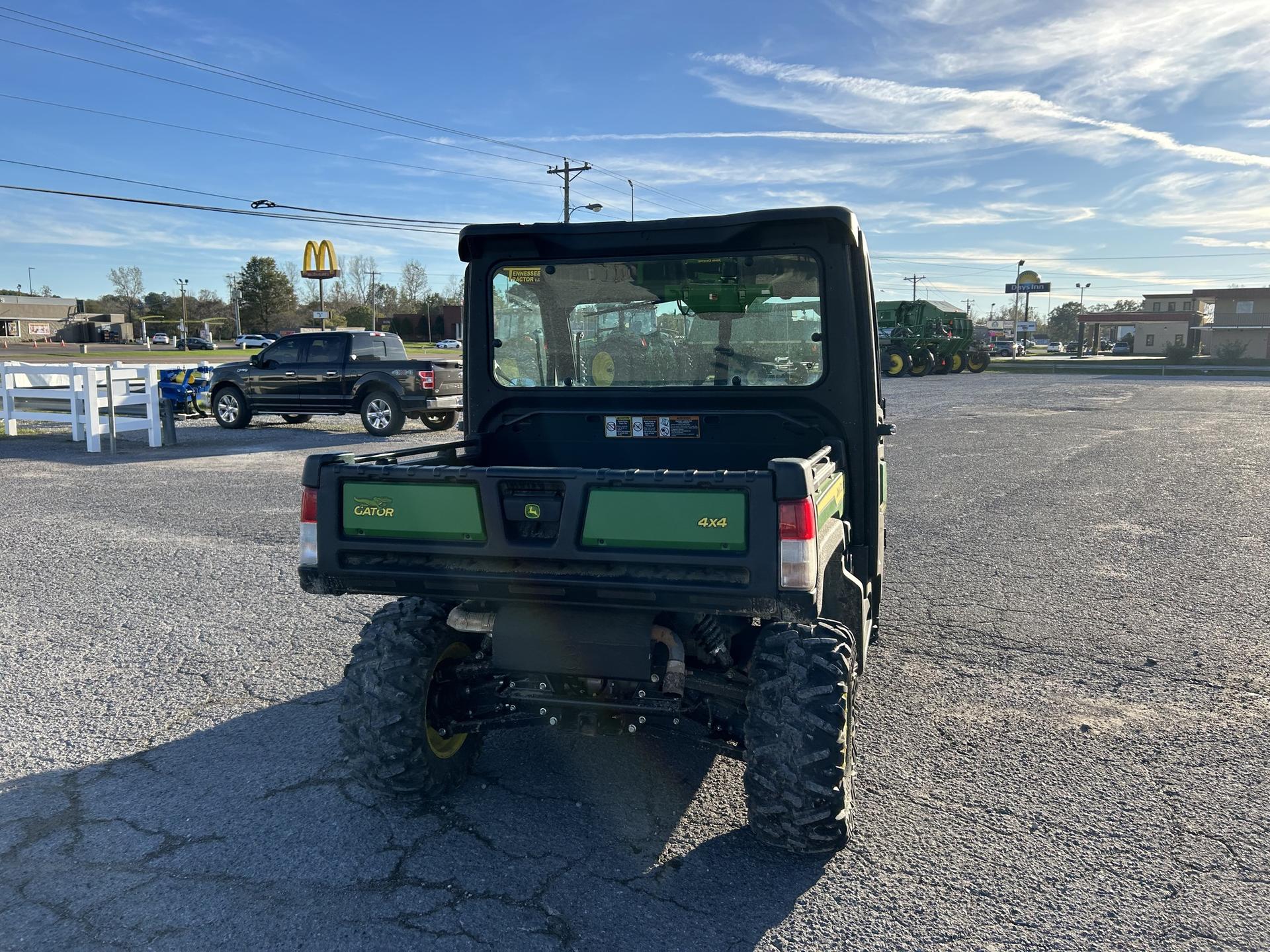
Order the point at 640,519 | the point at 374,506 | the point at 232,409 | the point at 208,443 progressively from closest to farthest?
the point at 640,519
the point at 374,506
the point at 208,443
the point at 232,409

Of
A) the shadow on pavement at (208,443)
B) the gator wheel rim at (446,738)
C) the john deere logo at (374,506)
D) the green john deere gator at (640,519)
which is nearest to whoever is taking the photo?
the green john deere gator at (640,519)

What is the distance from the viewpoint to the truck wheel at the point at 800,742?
314 cm

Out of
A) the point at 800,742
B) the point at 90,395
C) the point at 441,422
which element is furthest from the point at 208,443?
the point at 800,742

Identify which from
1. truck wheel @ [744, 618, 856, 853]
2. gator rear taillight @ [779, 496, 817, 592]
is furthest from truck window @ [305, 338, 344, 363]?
gator rear taillight @ [779, 496, 817, 592]

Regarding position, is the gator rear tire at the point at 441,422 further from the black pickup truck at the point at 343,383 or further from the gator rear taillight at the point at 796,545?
the gator rear taillight at the point at 796,545

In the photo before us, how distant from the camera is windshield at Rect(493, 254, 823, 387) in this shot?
420cm

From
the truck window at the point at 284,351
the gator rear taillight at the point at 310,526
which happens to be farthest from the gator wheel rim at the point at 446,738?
the truck window at the point at 284,351

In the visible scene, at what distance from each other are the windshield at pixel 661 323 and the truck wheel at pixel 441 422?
1334cm

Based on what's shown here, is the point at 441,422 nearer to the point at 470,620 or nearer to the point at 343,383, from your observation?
the point at 343,383

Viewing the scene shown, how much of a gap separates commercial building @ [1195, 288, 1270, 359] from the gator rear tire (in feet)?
219

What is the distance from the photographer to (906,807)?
12.1 feet

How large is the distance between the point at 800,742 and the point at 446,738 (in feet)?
4.84

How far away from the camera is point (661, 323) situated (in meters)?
4.46

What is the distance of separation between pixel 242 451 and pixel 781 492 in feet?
44.3
